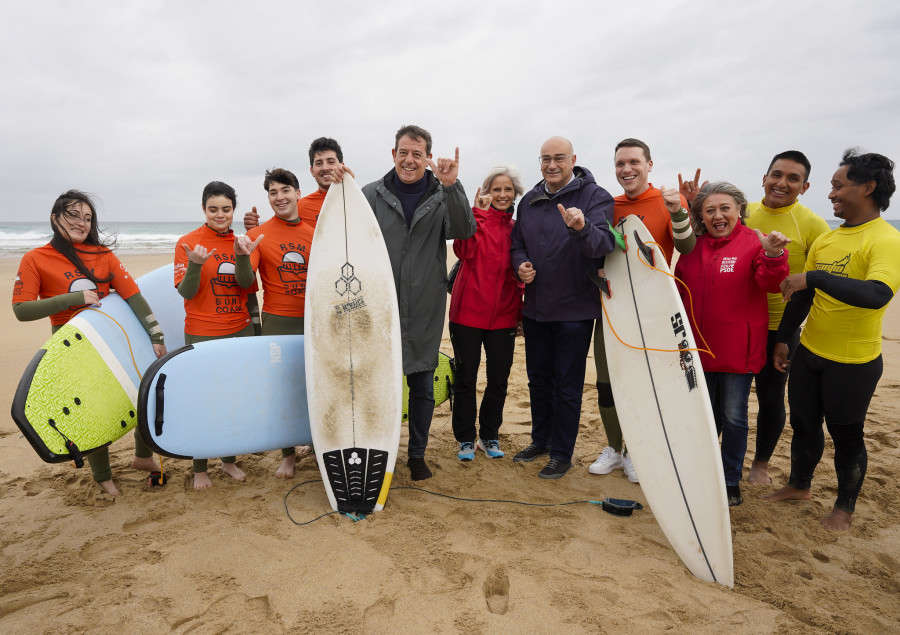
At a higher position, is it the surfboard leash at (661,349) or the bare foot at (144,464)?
the surfboard leash at (661,349)

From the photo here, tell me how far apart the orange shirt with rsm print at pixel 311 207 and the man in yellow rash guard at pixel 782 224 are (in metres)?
2.70

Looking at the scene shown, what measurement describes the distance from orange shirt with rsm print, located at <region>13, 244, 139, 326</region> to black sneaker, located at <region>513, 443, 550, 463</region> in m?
2.66

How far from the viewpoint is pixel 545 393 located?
3.31 metres

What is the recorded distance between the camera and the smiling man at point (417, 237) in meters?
2.90

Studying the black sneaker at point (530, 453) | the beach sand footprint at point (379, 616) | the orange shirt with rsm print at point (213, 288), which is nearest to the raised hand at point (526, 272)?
the black sneaker at point (530, 453)

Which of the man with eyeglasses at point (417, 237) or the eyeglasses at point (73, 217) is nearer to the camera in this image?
the eyeglasses at point (73, 217)

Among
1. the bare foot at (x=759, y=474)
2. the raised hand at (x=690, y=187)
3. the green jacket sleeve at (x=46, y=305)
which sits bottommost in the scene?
the bare foot at (x=759, y=474)

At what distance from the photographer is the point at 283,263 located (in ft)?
10.1

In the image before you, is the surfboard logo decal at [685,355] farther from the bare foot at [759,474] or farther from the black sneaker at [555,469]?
the bare foot at [759,474]

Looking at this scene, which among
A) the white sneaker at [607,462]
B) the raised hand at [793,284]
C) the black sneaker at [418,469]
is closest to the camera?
the raised hand at [793,284]

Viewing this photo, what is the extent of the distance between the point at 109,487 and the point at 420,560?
196 cm

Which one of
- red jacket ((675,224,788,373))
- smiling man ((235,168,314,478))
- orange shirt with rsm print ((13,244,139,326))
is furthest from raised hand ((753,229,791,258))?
orange shirt with rsm print ((13,244,139,326))

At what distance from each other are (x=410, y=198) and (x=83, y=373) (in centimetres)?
205

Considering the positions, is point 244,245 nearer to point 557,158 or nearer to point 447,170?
point 447,170
